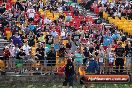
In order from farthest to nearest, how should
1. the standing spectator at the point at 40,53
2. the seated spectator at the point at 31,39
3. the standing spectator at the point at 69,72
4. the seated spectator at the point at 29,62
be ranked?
1. the seated spectator at the point at 31,39
2. the standing spectator at the point at 40,53
3. the seated spectator at the point at 29,62
4. the standing spectator at the point at 69,72

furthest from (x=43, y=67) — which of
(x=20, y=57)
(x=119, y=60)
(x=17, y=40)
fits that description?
(x=119, y=60)

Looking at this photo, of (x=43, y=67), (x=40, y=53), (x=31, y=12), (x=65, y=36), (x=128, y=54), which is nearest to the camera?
(x=43, y=67)

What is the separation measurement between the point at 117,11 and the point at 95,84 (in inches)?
520

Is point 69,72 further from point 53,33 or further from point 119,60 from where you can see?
point 53,33

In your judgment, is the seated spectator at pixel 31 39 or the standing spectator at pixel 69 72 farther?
the seated spectator at pixel 31 39

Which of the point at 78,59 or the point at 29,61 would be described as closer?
the point at 29,61

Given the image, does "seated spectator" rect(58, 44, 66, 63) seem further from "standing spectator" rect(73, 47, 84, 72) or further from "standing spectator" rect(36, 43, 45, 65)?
"standing spectator" rect(36, 43, 45, 65)

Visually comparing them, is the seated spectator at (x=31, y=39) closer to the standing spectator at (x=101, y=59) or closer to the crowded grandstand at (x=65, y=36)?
the crowded grandstand at (x=65, y=36)

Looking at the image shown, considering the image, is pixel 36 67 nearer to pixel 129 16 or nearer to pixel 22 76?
pixel 22 76

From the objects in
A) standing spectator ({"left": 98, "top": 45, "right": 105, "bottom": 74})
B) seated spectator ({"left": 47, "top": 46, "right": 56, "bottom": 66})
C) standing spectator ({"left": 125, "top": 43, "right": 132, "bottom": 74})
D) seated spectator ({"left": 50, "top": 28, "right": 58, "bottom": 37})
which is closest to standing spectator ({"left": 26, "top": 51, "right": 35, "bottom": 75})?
seated spectator ({"left": 47, "top": 46, "right": 56, "bottom": 66})

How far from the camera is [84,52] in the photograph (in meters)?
25.6

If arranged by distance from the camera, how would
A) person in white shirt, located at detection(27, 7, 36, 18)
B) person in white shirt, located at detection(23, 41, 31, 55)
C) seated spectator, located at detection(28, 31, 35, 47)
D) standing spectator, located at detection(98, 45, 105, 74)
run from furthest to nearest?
1. person in white shirt, located at detection(27, 7, 36, 18)
2. seated spectator, located at detection(28, 31, 35, 47)
3. person in white shirt, located at detection(23, 41, 31, 55)
4. standing spectator, located at detection(98, 45, 105, 74)

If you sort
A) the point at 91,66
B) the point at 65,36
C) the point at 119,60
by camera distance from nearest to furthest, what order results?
the point at 91,66
the point at 119,60
the point at 65,36

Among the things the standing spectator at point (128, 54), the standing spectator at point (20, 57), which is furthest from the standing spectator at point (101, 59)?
the standing spectator at point (20, 57)
